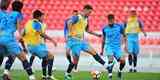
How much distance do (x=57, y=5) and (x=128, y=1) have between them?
155 inches

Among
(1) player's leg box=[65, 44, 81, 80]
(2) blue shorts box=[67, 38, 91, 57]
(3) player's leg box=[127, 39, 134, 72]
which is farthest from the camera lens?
(3) player's leg box=[127, 39, 134, 72]

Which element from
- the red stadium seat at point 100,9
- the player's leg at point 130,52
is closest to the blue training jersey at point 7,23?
the player's leg at point 130,52

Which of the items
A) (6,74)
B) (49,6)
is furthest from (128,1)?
(6,74)

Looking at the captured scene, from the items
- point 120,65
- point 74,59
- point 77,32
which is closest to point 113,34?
point 120,65

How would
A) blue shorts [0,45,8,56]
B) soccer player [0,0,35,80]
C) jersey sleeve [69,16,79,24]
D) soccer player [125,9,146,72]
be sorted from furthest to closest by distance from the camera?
soccer player [125,9,146,72]
jersey sleeve [69,16,79,24]
blue shorts [0,45,8,56]
soccer player [0,0,35,80]

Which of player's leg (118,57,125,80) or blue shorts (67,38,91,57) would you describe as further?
player's leg (118,57,125,80)

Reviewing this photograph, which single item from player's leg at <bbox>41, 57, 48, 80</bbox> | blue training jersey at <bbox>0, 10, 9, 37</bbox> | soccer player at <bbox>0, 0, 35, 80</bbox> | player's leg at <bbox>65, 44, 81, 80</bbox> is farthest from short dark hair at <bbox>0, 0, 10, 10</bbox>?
player's leg at <bbox>65, 44, 81, 80</bbox>

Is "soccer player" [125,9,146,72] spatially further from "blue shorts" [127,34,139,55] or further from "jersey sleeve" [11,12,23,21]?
"jersey sleeve" [11,12,23,21]

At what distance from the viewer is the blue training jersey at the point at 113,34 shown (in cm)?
1931

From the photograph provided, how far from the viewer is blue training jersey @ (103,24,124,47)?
1931 cm

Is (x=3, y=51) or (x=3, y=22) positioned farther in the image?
(x=3, y=51)

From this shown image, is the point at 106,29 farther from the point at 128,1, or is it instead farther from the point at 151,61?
the point at 128,1

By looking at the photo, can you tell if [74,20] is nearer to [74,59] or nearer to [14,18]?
[74,59]

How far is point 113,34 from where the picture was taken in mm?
19391
